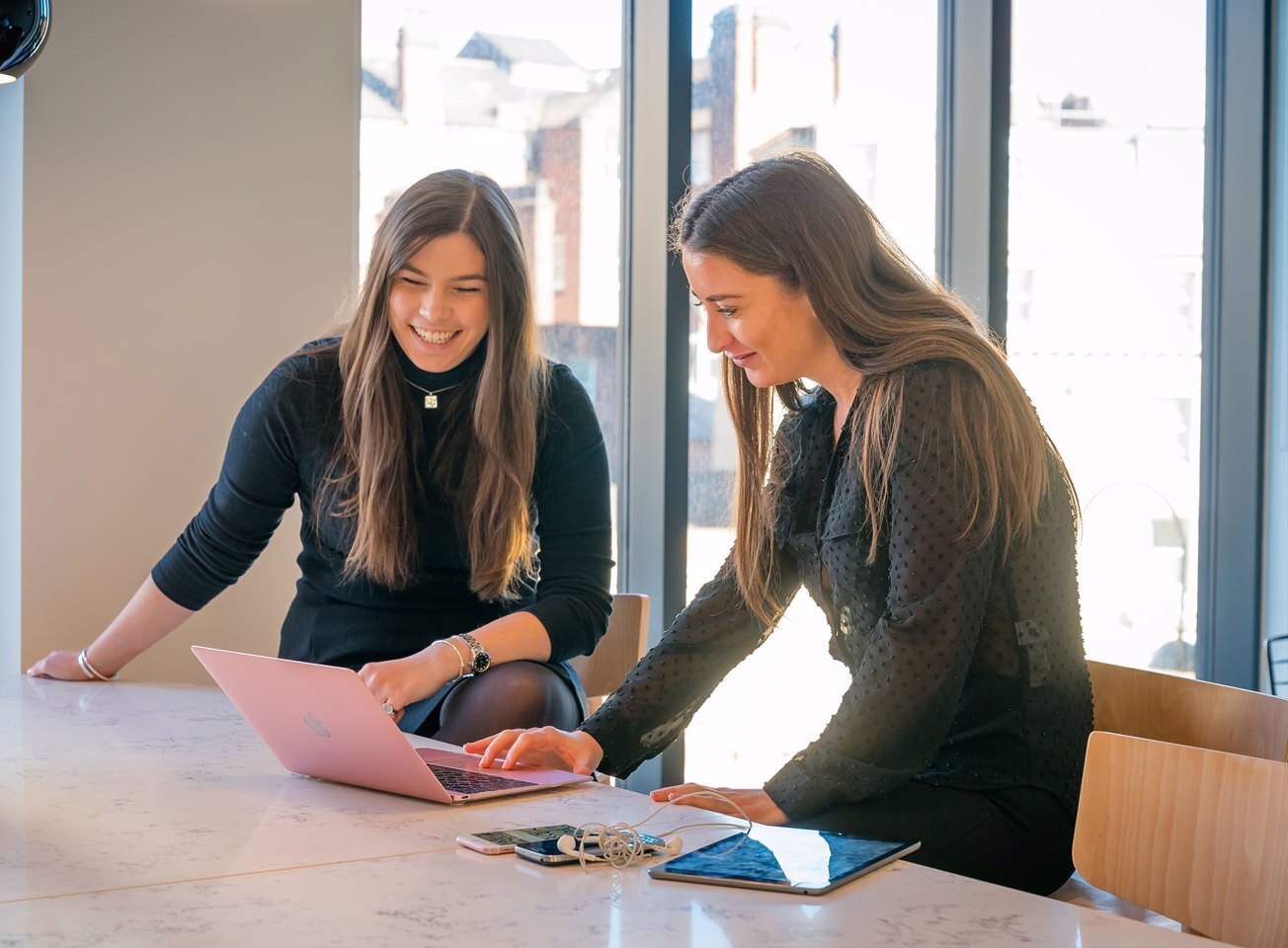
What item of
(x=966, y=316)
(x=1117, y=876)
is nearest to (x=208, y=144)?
(x=966, y=316)

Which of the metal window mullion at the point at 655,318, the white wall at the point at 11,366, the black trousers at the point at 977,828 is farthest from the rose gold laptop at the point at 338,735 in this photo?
the metal window mullion at the point at 655,318

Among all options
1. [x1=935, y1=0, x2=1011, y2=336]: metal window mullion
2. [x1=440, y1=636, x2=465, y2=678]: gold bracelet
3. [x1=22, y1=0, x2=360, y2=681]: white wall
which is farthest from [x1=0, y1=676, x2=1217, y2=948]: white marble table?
[x1=935, y1=0, x2=1011, y2=336]: metal window mullion

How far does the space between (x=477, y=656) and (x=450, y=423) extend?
0.47 m

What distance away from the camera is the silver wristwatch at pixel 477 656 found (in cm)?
196

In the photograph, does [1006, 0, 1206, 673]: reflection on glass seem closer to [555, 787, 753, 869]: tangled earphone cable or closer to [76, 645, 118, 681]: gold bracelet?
[76, 645, 118, 681]: gold bracelet

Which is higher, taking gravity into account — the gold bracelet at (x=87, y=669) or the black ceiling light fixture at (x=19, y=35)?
the black ceiling light fixture at (x=19, y=35)

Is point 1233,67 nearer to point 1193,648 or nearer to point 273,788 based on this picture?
point 1193,648

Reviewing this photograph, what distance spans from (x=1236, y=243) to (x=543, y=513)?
2.19 metres

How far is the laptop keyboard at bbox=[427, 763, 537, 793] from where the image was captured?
4.51ft

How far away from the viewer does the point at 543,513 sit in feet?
7.39

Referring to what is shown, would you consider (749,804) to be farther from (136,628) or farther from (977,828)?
(136,628)

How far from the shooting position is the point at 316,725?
1.35 m

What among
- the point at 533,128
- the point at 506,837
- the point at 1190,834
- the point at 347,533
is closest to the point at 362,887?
the point at 506,837

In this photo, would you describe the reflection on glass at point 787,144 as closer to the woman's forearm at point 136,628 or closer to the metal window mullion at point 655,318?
the metal window mullion at point 655,318
